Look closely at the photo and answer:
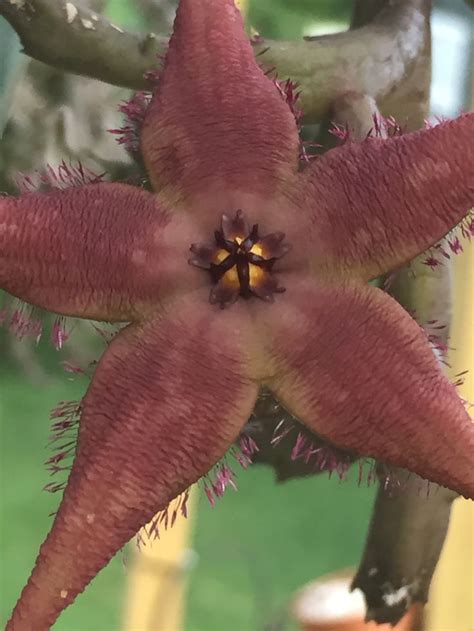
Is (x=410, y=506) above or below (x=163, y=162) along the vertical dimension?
below

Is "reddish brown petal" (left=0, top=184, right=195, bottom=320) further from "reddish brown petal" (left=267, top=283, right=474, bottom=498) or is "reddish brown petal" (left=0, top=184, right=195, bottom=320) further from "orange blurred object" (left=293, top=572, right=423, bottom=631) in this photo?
"orange blurred object" (left=293, top=572, right=423, bottom=631)

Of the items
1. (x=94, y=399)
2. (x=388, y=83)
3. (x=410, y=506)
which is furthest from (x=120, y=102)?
(x=410, y=506)

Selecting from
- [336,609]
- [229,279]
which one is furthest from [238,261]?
[336,609]

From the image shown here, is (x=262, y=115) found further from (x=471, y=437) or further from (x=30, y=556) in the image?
(x=30, y=556)

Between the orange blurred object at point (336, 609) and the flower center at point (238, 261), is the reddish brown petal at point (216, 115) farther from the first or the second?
the orange blurred object at point (336, 609)

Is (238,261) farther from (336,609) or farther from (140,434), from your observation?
(336,609)

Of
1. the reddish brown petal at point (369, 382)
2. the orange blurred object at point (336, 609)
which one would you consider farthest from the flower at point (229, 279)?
the orange blurred object at point (336, 609)

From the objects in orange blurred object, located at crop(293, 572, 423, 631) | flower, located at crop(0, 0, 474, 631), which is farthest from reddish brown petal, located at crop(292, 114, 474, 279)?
orange blurred object, located at crop(293, 572, 423, 631)
